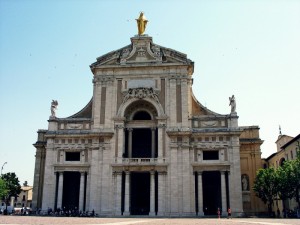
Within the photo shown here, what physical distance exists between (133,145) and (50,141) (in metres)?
11.5

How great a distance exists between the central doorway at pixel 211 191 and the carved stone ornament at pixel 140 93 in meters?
12.6

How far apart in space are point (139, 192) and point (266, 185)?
54.9 ft

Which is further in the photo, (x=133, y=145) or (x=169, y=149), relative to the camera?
(x=133, y=145)

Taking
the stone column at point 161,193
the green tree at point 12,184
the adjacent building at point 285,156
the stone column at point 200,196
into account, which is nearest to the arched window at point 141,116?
the stone column at point 161,193

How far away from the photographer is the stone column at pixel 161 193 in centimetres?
4372

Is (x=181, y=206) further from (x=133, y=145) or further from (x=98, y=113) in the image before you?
(x=98, y=113)

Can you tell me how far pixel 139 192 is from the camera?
4834cm

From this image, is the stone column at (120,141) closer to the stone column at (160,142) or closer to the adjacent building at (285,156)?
the stone column at (160,142)

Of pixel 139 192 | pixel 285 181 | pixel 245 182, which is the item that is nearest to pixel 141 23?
pixel 139 192

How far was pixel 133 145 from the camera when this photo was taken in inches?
1964

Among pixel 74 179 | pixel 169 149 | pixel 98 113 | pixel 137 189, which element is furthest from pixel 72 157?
pixel 169 149

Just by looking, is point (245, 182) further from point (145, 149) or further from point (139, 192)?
point (139, 192)

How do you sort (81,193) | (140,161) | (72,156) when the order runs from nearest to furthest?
(140,161), (81,193), (72,156)

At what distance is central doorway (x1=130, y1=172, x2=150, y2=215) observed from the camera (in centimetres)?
4659
